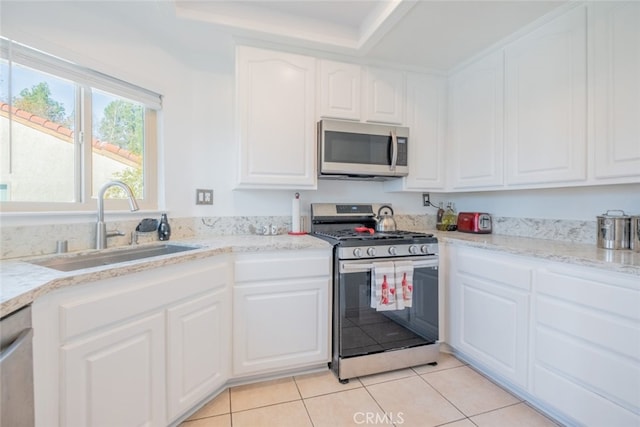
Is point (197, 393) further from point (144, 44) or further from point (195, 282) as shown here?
point (144, 44)

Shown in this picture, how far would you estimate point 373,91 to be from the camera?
229 centimetres

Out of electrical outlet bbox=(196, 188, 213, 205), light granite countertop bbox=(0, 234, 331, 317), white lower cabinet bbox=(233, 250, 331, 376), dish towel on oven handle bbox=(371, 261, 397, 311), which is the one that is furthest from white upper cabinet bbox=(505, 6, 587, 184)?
electrical outlet bbox=(196, 188, 213, 205)

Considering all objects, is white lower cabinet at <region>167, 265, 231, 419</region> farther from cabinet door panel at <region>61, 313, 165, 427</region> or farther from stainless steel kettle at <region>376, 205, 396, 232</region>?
stainless steel kettle at <region>376, 205, 396, 232</region>

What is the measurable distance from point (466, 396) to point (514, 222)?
135 cm

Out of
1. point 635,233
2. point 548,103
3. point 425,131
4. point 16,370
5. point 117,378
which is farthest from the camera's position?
point 425,131

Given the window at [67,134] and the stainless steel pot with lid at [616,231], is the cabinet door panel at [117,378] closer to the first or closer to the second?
the window at [67,134]

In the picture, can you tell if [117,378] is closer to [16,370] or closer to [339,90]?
[16,370]

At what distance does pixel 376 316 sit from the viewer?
6.16 ft

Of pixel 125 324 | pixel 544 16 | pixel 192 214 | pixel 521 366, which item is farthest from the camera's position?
pixel 192 214

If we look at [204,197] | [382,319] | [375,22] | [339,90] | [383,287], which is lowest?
[382,319]

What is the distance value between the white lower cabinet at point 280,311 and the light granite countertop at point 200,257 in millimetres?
98

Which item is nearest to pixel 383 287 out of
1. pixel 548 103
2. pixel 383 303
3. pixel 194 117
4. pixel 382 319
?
pixel 383 303

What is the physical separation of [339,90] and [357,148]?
18.4 inches

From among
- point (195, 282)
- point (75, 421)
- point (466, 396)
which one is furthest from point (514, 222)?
point (75, 421)
